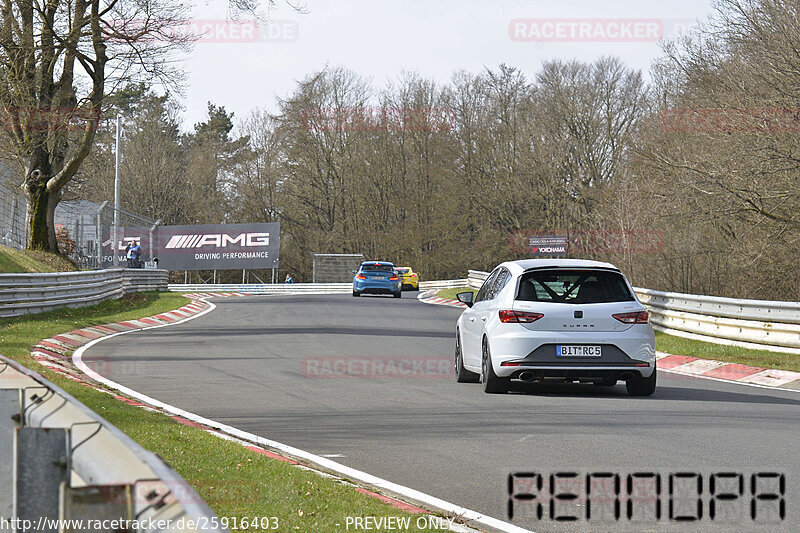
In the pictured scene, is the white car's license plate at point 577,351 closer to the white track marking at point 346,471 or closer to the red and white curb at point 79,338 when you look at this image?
the white track marking at point 346,471

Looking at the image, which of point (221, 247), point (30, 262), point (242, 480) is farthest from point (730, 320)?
point (221, 247)

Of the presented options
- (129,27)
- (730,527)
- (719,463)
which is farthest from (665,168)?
(730,527)

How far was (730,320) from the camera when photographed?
1838 cm

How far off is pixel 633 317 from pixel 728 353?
663cm

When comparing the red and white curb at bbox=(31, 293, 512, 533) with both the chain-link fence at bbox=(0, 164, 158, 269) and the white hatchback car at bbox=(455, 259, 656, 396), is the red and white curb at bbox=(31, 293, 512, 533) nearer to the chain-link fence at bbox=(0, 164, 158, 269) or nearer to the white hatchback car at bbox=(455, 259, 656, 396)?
the white hatchback car at bbox=(455, 259, 656, 396)

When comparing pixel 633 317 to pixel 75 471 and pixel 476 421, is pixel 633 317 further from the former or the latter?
pixel 75 471

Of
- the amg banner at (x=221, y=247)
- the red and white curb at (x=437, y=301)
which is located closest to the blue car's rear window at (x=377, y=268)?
the red and white curb at (x=437, y=301)

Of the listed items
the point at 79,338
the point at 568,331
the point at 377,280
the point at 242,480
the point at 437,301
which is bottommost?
the point at 437,301

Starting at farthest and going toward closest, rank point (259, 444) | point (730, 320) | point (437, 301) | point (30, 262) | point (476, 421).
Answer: point (437, 301) < point (30, 262) < point (730, 320) < point (476, 421) < point (259, 444)

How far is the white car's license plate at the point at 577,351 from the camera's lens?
444 inches

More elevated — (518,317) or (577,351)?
(518,317)

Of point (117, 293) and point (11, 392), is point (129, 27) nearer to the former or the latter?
point (117, 293)

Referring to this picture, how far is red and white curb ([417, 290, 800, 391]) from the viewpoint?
47.2 ft

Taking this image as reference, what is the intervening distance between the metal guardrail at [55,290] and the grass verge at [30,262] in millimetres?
1342
